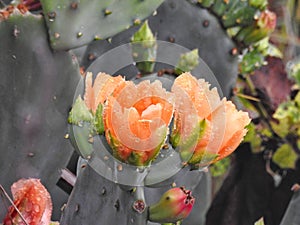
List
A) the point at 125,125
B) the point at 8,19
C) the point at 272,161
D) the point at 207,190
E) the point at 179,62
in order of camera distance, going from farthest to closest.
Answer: the point at 272,161
the point at 207,190
the point at 179,62
the point at 8,19
the point at 125,125

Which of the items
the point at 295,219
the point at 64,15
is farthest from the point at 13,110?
the point at 295,219

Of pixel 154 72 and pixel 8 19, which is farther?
pixel 154 72

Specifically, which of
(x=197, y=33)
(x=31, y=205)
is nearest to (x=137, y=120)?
(x=31, y=205)

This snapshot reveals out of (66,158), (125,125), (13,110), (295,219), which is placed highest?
(125,125)

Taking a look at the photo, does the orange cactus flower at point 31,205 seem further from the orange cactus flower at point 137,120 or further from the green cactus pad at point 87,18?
the green cactus pad at point 87,18

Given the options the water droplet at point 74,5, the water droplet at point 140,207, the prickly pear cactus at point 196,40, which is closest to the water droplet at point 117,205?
the water droplet at point 140,207

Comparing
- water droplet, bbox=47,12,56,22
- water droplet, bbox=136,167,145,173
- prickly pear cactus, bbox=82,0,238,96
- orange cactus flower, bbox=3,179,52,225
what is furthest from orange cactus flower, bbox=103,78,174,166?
prickly pear cactus, bbox=82,0,238,96

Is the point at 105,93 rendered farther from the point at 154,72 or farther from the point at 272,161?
the point at 272,161
